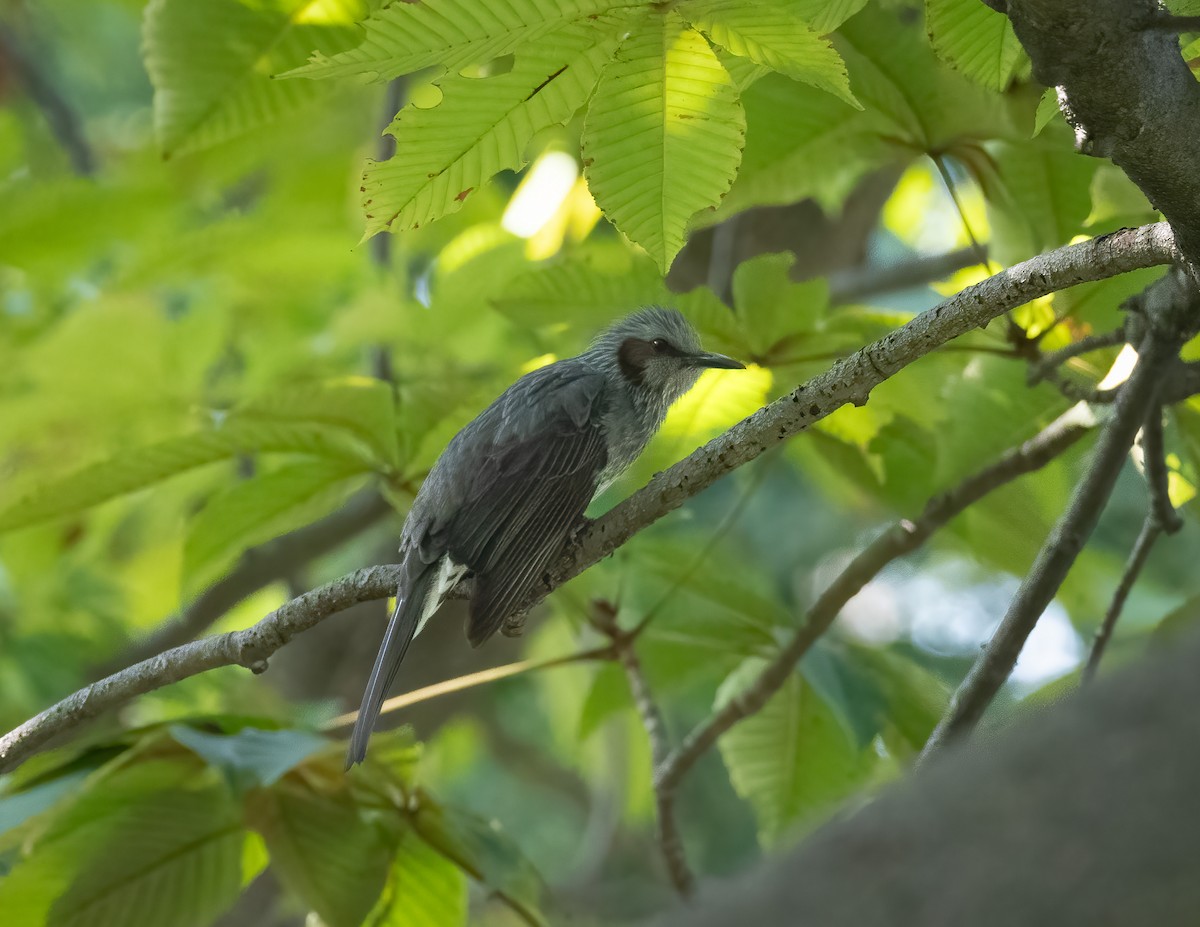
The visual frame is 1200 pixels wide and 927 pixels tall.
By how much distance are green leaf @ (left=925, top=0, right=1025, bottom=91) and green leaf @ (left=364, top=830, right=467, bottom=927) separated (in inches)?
76.0

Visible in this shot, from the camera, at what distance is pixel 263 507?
9.40ft

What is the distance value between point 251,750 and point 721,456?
3.73 ft

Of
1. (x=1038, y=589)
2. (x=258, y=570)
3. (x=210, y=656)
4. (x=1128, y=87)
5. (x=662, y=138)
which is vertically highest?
(x=1128, y=87)

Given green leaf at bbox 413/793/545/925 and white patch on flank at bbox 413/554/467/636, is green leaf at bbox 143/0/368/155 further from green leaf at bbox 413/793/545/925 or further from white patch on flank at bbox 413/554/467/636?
green leaf at bbox 413/793/545/925

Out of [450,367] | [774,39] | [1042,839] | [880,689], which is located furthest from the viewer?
[450,367]

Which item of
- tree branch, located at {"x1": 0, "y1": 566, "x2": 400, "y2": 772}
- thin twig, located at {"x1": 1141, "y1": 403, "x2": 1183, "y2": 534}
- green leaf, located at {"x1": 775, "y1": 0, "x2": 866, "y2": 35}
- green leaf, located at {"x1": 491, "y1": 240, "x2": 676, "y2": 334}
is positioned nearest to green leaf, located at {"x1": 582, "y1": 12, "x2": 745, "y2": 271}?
green leaf, located at {"x1": 775, "y1": 0, "x2": 866, "y2": 35}

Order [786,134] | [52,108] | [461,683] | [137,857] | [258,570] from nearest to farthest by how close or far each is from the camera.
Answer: [137,857], [786,134], [461,683], [258,570], [52,108]

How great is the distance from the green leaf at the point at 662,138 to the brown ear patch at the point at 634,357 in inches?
63.8

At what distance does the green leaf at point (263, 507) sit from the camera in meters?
2.83

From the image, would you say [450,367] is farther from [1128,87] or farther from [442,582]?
[1128,87]

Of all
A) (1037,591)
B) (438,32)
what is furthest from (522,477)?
(438,32)

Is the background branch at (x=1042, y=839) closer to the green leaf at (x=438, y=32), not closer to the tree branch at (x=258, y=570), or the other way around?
the green leaf at (x=438, y=32)

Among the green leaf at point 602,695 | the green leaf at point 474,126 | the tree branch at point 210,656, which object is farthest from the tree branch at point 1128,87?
the green leaf at point 602,695

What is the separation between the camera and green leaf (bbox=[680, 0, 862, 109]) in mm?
1684
